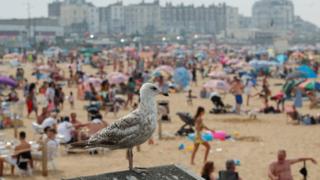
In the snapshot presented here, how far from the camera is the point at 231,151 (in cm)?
1296

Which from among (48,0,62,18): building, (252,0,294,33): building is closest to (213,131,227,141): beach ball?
(252,0,294,33): building

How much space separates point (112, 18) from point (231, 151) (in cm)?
17010

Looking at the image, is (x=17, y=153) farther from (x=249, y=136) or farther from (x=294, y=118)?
(x=294, y=118)

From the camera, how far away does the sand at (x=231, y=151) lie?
11039 mm

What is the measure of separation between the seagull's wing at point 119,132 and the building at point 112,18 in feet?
570

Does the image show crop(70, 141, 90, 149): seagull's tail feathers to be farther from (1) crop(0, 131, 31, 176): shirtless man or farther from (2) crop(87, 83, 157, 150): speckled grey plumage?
(1) crop(0, 131, 31, 176): shirtless man

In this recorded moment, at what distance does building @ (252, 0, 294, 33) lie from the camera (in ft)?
575

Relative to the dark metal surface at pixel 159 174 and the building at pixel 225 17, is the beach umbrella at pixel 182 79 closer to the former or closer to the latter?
the dark metal surface at pixel 159 174

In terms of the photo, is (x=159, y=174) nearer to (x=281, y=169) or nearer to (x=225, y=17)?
(x=281, y=169)

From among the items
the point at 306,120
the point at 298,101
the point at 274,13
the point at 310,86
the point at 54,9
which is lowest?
the point at 298,101

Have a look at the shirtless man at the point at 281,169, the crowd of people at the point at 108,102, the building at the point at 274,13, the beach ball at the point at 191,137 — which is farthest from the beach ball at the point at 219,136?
the building at the point at 274,13

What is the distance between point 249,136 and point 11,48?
82.2 metres

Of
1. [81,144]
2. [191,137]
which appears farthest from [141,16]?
[81,144]

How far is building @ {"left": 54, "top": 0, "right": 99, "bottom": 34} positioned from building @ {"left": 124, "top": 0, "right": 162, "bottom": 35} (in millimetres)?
9227
